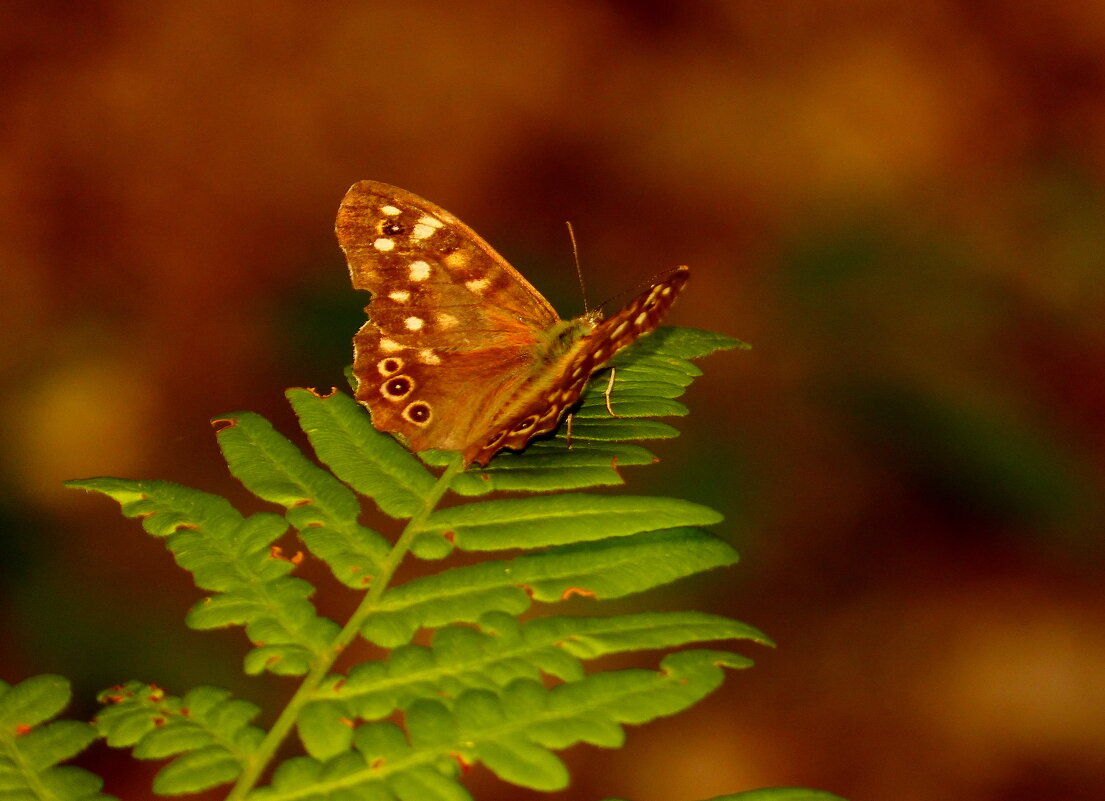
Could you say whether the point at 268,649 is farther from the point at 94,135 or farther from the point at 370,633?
the point at 94,135

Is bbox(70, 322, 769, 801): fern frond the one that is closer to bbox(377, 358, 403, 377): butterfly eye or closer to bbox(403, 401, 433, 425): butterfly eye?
bbox(403, 401, 433, 425): butterfly eye

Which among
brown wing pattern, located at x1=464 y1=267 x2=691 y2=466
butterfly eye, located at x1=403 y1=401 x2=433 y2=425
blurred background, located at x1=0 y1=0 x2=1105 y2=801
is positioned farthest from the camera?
blurred background, located at x1=0 y1=0 x2=1105 y2=801

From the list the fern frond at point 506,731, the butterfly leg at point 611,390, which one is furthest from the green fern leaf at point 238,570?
the butterfly leg at point 611,390

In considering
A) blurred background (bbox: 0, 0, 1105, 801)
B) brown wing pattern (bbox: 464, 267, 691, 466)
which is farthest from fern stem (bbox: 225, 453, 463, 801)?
blurred background (bbox: 0, 0, 1105, 801)

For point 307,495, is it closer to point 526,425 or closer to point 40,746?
point 526,425

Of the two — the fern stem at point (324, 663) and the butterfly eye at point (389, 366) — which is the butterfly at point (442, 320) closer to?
the butterfly eye at point (389, 366)

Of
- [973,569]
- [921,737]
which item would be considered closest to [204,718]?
[921,737]
